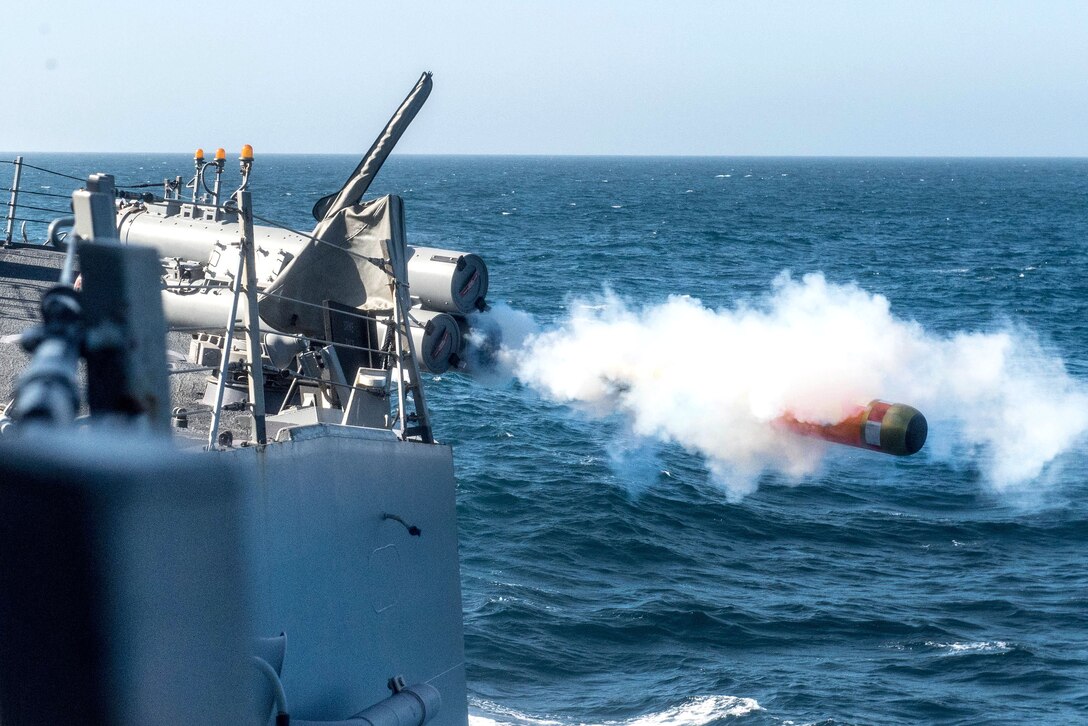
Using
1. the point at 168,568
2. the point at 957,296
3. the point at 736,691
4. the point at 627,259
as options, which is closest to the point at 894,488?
the point at 736,691

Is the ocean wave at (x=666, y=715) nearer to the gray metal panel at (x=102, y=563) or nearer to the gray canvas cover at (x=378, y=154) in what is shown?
the gray canvas cover at (x=378, y=154)

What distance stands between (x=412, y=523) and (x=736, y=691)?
28.1 feet

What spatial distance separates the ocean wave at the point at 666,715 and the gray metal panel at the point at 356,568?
5.04 meters

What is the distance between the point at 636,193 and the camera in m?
147

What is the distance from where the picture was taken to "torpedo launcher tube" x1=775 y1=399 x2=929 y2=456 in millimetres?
13867

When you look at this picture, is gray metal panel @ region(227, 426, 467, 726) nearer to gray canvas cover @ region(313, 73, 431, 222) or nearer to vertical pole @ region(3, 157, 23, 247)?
gray canvas cover @ region(313, 73, 431, 222)

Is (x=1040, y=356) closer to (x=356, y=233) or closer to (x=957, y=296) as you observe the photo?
(x=957, y=296)

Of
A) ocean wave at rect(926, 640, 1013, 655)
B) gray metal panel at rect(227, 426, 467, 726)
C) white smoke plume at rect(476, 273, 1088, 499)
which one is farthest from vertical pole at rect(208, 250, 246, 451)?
ocean wave at rect(926, 640, 1013, 655)

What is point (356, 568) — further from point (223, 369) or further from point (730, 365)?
point (730, 365)

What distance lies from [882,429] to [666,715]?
4.63 meters

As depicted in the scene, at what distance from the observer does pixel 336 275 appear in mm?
10961

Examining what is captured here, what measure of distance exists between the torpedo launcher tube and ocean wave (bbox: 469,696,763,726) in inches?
149

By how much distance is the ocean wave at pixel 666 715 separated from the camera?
15031mm

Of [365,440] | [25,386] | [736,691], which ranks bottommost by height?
[736,691]
